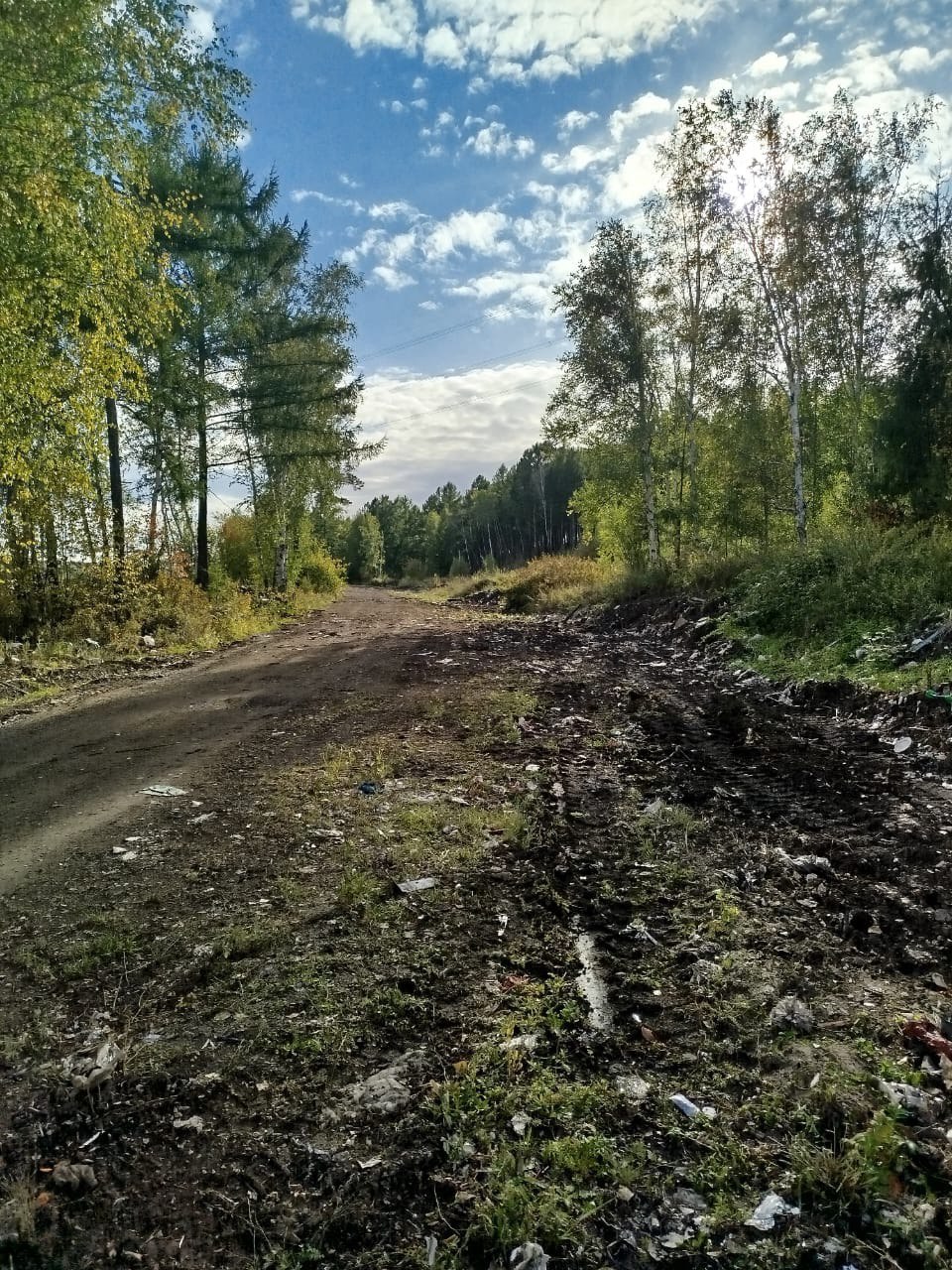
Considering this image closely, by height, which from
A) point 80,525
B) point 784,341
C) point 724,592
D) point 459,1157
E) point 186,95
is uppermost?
point 186,95

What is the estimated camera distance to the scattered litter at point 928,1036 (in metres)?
2.28

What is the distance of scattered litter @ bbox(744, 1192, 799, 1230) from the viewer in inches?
68.2

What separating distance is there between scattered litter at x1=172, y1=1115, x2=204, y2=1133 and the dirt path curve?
2.10 metres

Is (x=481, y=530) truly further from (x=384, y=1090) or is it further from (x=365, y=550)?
(x=384, y=1090)

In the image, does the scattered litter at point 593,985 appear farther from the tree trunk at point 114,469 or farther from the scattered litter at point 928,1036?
the tree trunk at point 114,469

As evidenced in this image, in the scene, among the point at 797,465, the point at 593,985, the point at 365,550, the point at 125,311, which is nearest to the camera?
the point at 593,985

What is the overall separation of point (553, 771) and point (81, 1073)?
3683 millimetres

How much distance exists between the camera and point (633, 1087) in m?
2.19

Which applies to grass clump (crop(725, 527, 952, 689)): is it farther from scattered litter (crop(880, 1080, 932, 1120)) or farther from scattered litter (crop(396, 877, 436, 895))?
scattered litter (crop(396, 877, 436, 895))

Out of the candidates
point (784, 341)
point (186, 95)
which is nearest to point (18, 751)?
point (186, 95)

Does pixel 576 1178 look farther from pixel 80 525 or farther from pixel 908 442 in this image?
pixel 908 442

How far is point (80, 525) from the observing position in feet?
41.1

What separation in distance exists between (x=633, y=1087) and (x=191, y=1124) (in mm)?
1405

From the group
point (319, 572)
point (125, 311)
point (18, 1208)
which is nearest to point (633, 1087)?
point (18, 1208)
